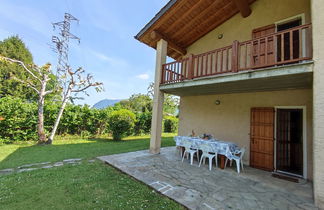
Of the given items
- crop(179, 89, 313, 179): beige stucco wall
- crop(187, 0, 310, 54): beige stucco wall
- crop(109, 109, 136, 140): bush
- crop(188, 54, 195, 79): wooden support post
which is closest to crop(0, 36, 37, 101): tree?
crop(109, 109, 136, 140): bush

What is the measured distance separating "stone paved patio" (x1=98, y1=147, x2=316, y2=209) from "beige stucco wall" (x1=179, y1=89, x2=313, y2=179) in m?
1.39

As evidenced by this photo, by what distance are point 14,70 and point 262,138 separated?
25581 millimetres

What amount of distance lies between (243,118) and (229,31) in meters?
3.99

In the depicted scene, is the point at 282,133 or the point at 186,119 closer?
the point at 282,133

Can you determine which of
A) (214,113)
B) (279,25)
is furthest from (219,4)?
(214,113)

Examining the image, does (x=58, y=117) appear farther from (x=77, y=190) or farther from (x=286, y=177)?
(x=286, y=177)

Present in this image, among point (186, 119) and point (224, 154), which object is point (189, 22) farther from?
point (224, 154)

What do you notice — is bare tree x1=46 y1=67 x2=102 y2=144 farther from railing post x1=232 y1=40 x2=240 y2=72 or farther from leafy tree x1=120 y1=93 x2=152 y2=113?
leafy tree x1=120 y1=93 x2=152 y2=113

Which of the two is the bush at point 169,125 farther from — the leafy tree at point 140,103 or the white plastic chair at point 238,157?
the white plastic chair at point 238,157

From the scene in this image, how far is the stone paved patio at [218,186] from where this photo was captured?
119 inches

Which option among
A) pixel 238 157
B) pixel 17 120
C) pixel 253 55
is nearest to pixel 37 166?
pixel 17 120

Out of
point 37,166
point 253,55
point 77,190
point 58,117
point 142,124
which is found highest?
point 253,55

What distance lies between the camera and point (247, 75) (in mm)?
4188

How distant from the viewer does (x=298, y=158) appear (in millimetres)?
5762
